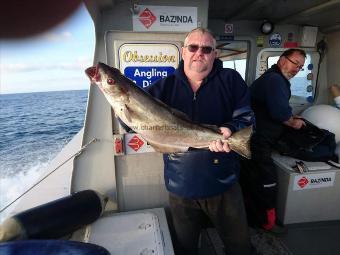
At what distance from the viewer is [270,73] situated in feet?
11.0

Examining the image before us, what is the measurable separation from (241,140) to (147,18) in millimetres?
1689

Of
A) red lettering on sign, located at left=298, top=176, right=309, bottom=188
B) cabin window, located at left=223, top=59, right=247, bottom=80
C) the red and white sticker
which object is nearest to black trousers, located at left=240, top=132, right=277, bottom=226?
red lettering on sign, located at left=298, top=176, right=309, bottom=188

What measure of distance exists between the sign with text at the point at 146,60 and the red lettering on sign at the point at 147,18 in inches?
8.4

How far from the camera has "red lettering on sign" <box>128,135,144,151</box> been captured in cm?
309

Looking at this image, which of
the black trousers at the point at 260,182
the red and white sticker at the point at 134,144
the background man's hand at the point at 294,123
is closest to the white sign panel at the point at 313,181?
the black trousers at the point at 260,182

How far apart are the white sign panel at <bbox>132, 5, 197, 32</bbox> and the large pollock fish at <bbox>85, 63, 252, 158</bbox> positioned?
1196mm

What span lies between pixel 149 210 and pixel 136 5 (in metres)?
2.25

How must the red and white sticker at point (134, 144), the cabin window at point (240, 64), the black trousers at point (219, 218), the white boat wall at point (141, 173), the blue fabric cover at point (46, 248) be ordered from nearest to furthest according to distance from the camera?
1. the blue fabric cover at point (46, 248)
2. the black trousers at point (219, 218)
3. the white boat wall at point (141, 173)
4. the red and white sticker at point (134, 144)
5. the cabin window at point (240, 64)

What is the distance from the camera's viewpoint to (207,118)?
2316 mm

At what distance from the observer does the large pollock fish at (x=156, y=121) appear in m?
1.87

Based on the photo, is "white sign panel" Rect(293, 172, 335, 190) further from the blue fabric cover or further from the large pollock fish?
the blue fabric cover

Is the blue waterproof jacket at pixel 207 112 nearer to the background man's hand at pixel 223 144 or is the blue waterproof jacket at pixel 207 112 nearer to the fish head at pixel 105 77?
the background man's hand at pixel 223 144

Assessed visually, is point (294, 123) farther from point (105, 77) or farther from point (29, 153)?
point (29, 153)

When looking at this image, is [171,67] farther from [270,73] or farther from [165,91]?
[270,73]
